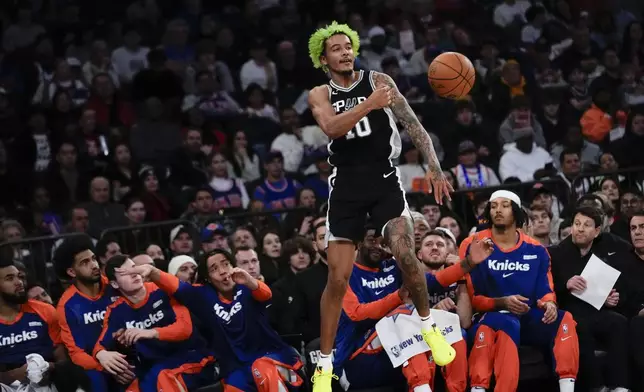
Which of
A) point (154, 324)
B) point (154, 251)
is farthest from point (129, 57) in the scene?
point (154, 324)

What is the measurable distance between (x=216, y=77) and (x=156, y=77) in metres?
0.87

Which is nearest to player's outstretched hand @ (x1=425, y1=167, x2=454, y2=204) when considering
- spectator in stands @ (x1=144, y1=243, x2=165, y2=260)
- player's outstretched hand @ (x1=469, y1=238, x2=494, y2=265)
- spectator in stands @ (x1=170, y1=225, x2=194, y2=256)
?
player's outstretched hand @ (x1=469, y1=238, x2=494, y2=265)

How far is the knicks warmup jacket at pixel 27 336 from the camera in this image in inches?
357

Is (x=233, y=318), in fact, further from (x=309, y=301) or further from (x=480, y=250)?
(x=480, y=250)

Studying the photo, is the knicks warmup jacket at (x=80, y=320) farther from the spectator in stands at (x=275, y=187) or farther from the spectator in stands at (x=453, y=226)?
the spectator in stands at (x=275, y=187)

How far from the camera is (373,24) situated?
1666cm

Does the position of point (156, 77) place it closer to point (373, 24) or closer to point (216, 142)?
point (216, 142)

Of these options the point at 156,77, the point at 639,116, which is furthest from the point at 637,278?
the point at 156,77

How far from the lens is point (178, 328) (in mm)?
8914

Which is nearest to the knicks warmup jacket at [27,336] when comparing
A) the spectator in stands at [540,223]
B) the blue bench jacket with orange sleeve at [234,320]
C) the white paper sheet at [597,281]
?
the blue bench jacket with orange sleeve at [234,320]

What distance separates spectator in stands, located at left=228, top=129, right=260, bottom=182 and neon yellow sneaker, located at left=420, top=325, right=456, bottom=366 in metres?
5.87

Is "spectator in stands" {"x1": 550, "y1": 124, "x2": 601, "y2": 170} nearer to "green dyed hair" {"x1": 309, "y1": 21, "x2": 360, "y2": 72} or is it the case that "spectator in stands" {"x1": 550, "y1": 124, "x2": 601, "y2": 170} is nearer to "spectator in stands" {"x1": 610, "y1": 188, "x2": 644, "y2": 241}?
"spectator in stands" {"x1": 610, "y1": 188, "x2": 644, "y2": 241}

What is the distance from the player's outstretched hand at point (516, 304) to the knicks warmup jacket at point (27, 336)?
3.20 meters

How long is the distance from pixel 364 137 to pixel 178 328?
7.17 feet
